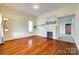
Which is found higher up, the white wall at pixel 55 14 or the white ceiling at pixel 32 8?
the white ceiling at pixel 32 8

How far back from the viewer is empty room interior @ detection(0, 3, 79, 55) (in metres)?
1.63

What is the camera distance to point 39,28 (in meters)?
1.86

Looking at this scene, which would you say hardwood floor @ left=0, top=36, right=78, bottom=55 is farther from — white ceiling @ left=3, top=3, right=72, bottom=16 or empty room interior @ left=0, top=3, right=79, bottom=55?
white ceiling @ left=3, top=3, right=72, bottom=16

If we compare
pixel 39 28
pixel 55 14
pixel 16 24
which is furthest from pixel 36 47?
pixel 55 14

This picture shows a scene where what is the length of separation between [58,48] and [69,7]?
81 centimetres

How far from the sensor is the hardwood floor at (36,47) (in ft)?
5.31

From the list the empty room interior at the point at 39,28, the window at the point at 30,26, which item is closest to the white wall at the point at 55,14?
the empty room interior at the point at 39,28

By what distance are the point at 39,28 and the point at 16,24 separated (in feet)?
1.62

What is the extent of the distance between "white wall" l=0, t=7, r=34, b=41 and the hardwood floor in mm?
110

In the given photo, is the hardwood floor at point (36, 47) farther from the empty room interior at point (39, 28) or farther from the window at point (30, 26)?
the window at point (30, 26)

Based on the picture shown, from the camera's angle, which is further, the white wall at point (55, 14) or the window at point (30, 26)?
the window at point (30, 26)

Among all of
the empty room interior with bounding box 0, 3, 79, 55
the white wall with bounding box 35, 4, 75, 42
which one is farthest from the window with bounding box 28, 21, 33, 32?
the white wall with bounding box 35, 4, 75, 42

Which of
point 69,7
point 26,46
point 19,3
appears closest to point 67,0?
point 69,7


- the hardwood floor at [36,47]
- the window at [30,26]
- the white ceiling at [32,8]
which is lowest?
the hardwood floor at [36,47]
